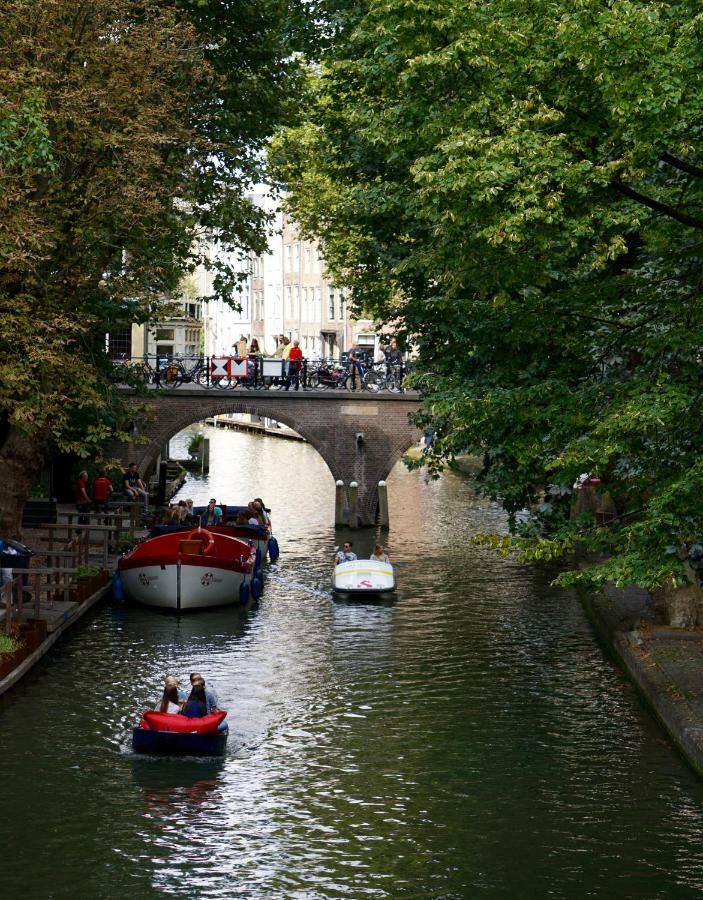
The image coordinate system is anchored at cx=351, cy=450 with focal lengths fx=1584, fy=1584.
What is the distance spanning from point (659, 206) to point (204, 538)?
19.8m

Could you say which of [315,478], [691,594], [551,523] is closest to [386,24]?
[551,523]

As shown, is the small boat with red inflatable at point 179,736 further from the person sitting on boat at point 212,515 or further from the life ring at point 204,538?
the person sitting on boat at point 212,515

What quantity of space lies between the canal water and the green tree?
486 centimetres

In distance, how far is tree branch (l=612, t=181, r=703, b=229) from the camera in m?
19.4

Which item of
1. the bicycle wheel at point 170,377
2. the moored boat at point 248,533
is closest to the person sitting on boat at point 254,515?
the moored boat at point 248,533

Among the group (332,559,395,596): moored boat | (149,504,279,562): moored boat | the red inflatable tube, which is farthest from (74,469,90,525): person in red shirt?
the red inflatable tube

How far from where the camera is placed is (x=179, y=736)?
23031 mm

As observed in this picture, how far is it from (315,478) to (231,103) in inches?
1358

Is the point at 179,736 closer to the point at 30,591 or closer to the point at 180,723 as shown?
the point at 180,723

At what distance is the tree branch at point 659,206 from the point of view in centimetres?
1939

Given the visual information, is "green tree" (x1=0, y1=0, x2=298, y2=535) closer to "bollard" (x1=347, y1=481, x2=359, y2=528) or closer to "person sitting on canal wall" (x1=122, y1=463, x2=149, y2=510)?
"person sitting on canal wall" (x1=122, y1=463, x2=149, y2=510)

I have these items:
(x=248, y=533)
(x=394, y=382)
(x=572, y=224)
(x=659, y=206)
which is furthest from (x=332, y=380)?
(x=659, y=206)

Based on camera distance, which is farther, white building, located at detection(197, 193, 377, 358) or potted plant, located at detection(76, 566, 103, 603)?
white building, located at detection(197, 193, 377, 358)

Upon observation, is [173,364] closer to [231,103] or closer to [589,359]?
[231,103]
